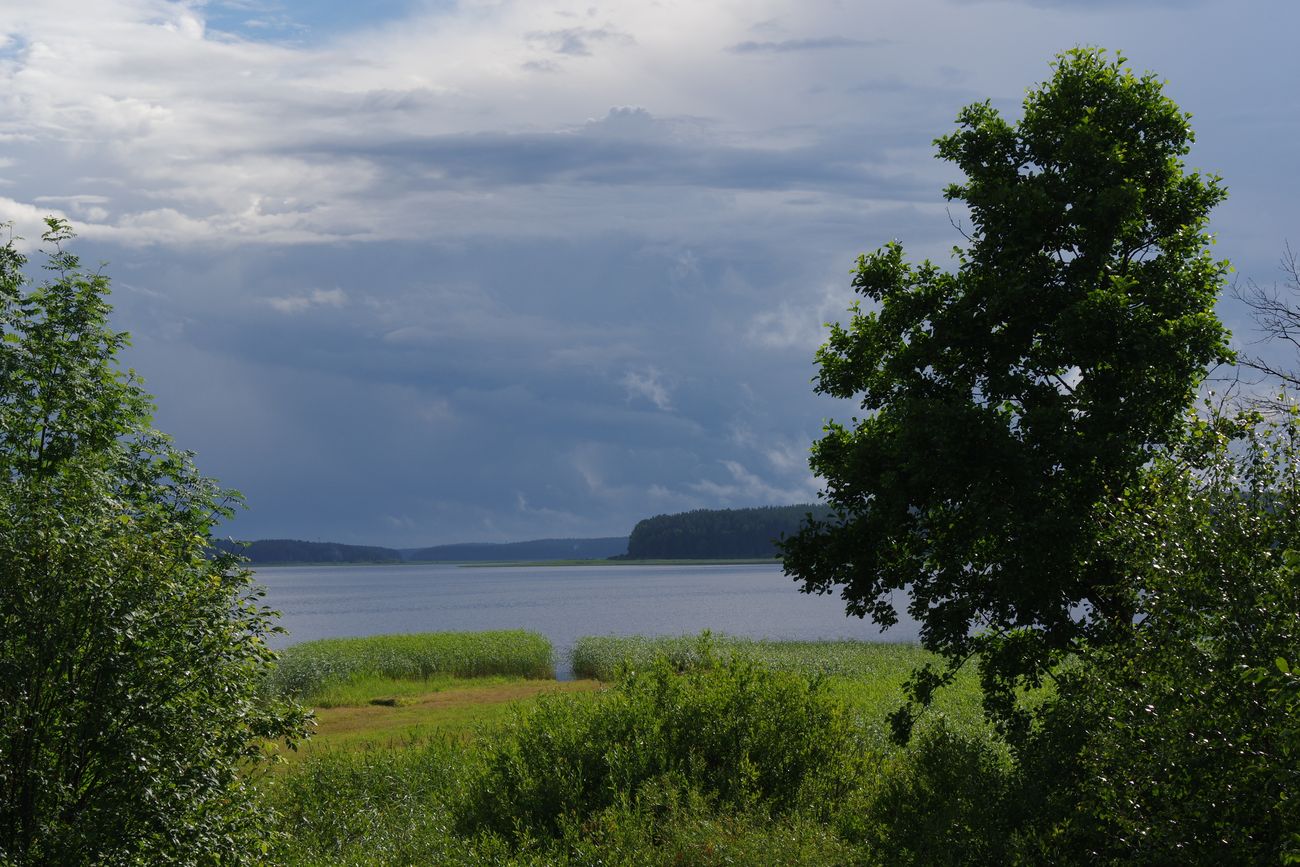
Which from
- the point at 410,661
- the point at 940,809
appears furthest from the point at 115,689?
the point at 410,661

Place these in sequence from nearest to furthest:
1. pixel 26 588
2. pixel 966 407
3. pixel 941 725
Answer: pixel 26 588 → pixel 966 407 → pixel 941 725

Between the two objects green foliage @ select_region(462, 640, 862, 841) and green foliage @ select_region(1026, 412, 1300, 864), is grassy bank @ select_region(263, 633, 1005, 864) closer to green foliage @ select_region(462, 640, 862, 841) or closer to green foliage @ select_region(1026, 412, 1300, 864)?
green foliage @ select_region(462, 640, 862, 841)

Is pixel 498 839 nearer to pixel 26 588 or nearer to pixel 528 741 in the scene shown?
pixel 528 741

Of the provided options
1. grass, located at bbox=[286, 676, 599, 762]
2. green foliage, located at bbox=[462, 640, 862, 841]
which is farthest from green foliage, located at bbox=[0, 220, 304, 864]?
grass, located at bbox=[286, 676, 599, 762]

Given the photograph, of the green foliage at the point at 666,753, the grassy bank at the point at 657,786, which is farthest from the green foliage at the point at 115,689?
the green foliage at the point at 666,753

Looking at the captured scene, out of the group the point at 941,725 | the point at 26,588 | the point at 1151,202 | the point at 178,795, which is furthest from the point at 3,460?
the point at 1151,202

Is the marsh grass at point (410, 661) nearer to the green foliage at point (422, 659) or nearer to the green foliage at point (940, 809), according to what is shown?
the green foliage at point (422, 659)

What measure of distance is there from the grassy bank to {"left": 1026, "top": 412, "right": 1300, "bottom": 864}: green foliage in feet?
19.2

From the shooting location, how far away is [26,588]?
13.0 meters

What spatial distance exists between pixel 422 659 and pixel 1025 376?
1522 inches

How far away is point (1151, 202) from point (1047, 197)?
2377 mm

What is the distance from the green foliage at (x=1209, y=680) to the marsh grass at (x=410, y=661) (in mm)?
38959

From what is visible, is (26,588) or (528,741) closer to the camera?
(26,588)

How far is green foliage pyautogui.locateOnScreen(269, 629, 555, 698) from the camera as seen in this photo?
48406 mm
